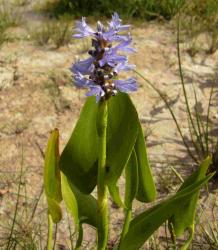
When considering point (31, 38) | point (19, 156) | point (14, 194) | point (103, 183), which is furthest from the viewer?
point (31, 38)

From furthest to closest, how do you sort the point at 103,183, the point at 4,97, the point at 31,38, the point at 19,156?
1. the point at 31,38
2. the point at 4,97
3. the point at 19,156
4. the point at 103,183

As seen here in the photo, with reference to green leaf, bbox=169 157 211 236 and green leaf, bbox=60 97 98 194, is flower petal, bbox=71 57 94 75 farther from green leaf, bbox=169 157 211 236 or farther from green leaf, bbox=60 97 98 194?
green leaf, bbox=169 157 211 236

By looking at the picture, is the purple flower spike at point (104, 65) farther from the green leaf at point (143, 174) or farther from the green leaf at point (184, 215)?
the green leaf at point (184, 215)

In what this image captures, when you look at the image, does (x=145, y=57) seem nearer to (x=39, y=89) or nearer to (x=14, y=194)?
(x=39, y=89)

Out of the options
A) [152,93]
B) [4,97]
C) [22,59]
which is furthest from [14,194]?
[22,59]

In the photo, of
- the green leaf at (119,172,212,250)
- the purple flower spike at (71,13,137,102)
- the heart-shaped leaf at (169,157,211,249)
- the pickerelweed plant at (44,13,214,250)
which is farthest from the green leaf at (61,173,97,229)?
the purple flower spike at (71,13,137,102)

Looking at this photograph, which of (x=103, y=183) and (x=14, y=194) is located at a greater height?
(x=103, y=183)

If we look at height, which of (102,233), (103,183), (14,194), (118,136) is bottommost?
(14,194)
